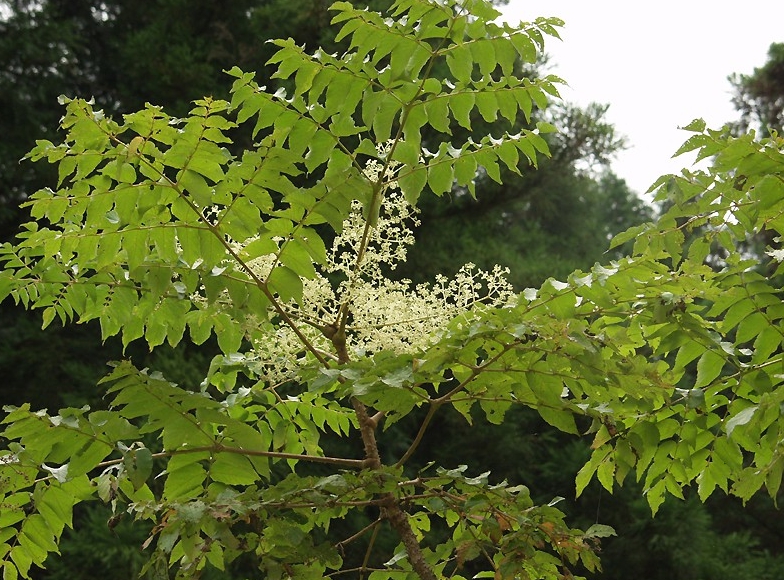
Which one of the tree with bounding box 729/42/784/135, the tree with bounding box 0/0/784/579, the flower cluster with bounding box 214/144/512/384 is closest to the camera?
the tree with bounding box 0/0/784/579

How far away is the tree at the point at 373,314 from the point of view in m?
1.75

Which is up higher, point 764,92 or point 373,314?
point 764,92

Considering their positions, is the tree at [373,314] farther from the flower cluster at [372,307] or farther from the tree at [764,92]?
the tree at [764,92]

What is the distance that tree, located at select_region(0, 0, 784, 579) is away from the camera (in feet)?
5.74

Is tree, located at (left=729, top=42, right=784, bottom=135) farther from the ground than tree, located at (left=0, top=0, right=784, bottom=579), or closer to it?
farther from the ground

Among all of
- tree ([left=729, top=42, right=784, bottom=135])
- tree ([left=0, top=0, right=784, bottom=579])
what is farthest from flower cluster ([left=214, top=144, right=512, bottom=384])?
tree ([left=729, top=42, right=784, bottom=135])

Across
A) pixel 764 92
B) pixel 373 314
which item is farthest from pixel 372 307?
pixel 764 92

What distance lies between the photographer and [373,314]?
2.07 meters

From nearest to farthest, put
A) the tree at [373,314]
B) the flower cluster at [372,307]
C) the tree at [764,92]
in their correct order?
the tree at [373,314] < the flower cluster at [372,307] < the tree at [764,92]

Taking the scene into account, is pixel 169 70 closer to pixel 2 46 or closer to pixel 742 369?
pixel 2 46

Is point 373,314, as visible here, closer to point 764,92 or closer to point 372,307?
point 372,307

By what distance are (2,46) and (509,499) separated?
8844mm

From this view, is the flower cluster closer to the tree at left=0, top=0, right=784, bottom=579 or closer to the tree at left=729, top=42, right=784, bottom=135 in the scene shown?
the tree at left=0, top=0, right=784, bottom=579

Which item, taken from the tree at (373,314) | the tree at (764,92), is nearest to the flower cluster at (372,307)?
the tree at (373,314)
